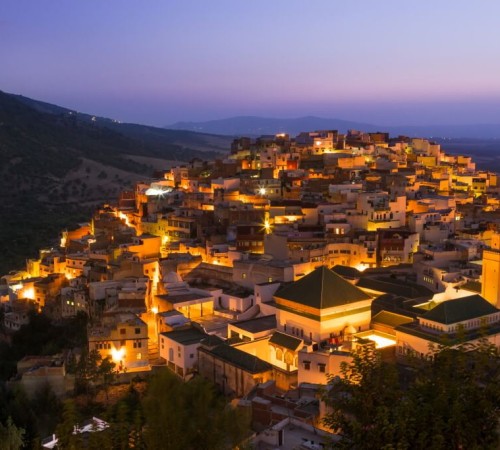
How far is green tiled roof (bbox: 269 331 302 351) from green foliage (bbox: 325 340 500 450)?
10.3m

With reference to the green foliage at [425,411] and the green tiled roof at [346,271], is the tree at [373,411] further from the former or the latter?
the green tiled roof at [346,271]

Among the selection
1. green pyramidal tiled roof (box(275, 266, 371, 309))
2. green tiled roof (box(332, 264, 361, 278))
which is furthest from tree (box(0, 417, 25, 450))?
green tiled roof (box(332, 264, 361, 278))

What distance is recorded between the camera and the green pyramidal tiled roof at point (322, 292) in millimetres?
18484

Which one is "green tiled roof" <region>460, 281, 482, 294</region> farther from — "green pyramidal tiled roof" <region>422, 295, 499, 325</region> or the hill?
the hill

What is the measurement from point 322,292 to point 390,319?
219cm

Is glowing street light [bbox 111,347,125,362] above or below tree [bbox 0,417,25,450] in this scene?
below

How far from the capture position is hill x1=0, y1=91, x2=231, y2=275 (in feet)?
167

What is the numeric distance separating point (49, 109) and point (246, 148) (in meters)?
130

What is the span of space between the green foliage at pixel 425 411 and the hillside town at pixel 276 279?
155 cm

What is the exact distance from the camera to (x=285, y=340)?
18.4 m

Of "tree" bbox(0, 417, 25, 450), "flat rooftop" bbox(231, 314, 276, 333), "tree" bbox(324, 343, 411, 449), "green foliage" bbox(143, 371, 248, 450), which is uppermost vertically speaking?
"tree" bbox(324, 343, 411, 449)

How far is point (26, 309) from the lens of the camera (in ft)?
89.1

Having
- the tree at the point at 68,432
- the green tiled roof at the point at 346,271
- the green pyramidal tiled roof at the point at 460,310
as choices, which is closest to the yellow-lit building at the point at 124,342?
the green tiled roof at the point at 346,271

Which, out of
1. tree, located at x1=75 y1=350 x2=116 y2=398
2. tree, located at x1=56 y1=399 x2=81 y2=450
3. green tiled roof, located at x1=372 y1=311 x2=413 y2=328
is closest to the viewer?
tree, located at x1=56 y1=399 x2=81 y2=450
